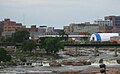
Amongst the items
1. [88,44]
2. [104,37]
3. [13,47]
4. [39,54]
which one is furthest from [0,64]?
[104,37]

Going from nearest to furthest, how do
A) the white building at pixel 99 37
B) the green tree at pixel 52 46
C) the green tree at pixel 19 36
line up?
1. the green tree at pixel 52 46
2. the green tree at pixel 19 36
3. the white building at pixel 99 37

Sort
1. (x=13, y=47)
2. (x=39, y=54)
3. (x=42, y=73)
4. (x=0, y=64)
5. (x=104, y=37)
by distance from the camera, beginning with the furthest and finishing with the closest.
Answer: (x=104, y=37) < (x=13, y=47) < (x=39, y=54) < (x=0, y=64) < (x=42, y=73)

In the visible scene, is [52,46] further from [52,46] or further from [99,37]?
[99,37]

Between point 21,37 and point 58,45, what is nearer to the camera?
point 58,45

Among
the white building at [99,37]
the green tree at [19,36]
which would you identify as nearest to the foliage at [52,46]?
the green tree at [19,36]

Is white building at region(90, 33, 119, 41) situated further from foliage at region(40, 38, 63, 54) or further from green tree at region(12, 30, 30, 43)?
foliage at region(40, 38, 63, 54)

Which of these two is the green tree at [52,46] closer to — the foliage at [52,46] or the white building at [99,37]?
the foliage at [52,46]

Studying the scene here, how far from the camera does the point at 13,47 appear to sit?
5591 inches

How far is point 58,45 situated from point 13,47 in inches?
1090

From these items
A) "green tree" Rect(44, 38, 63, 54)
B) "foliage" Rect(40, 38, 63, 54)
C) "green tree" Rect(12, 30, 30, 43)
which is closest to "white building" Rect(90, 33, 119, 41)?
"green tree" Rect(12, 30, 30, 43)

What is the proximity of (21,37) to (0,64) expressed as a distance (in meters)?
63.6

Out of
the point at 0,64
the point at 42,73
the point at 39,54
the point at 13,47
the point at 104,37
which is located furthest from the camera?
the point at 104,37

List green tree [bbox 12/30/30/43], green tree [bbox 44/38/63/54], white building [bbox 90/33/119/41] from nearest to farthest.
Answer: green tree [bbox 44/38/63/54], green tree [bbox 12/30/30/43], white building [bbox 90/33/119/41]

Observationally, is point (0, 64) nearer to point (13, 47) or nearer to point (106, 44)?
point (106, 44)
